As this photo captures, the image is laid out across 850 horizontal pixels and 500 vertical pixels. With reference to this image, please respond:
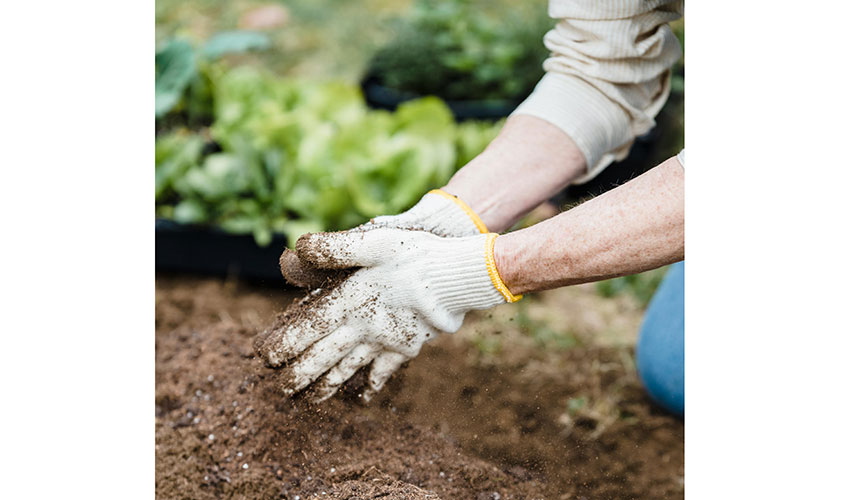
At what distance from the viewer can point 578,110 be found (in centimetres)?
142

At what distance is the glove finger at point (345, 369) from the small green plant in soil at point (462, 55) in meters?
1.93

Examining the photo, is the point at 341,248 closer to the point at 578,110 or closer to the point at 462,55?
Result: the point at 578,110

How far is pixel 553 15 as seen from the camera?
4.58ft

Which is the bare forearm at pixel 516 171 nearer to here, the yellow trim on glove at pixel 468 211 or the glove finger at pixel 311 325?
the yellow trim on glove at pixel 468 211

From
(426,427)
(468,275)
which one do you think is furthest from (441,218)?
(426,427)

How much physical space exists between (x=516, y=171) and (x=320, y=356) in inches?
19.3

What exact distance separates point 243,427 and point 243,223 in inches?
43.2

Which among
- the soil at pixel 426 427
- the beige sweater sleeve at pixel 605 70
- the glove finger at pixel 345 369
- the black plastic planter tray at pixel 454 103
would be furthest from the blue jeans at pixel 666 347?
the black plastic planter tray at pixel 454 103

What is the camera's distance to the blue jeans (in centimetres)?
176

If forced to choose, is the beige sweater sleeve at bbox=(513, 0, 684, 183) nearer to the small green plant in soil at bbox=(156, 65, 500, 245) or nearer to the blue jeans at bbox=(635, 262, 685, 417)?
the blue jeans at bbox=(635, 262, 685, 417)

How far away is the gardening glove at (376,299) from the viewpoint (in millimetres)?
1192

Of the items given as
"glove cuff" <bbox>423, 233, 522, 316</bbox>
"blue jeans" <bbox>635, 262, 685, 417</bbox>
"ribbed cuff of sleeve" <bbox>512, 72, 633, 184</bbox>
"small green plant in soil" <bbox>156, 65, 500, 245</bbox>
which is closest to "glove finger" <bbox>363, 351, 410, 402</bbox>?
"glove cuff" <bbox>423, 233, 522, 316</bbox>

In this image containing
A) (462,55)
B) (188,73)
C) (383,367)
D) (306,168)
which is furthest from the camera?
(462,55)

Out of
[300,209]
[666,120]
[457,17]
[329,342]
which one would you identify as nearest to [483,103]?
[457,17]
